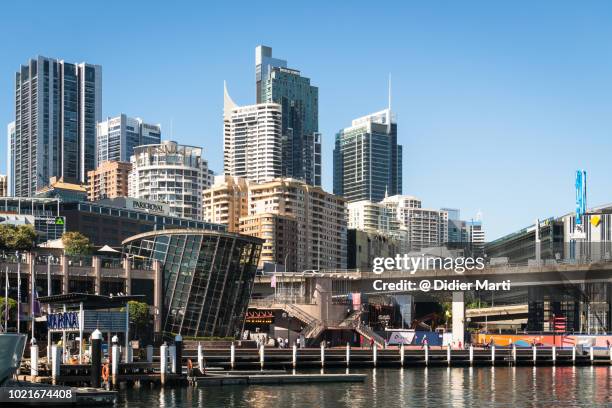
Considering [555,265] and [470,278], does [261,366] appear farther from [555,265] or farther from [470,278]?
[555,265]

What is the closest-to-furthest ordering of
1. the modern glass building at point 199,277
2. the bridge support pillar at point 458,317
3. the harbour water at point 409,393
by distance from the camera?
the harbour water at point 409,393 < the modern glass building at point 199,277 < the bridge support pillar at point 458,317

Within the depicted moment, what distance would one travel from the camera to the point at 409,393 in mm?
78375

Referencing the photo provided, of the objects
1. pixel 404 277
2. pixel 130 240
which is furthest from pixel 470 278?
pixel 130 240

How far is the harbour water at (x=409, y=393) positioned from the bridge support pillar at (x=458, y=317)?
4043cm

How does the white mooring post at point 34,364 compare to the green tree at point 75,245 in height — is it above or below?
below

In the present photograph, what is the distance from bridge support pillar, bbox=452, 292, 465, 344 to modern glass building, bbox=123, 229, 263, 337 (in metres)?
30.6

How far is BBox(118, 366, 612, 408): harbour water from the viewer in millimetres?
70062

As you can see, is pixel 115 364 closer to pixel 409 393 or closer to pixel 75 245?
pixel 409 393

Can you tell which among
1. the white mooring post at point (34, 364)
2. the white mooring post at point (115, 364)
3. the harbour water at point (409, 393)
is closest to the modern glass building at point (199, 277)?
the harbour water at point (409, 393)

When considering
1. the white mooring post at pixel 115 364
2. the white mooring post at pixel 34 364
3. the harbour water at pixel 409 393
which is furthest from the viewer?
the white mooring post at pixel 115 364

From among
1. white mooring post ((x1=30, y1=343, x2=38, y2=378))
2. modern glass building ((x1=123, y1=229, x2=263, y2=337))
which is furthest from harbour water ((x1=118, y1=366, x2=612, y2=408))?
modern glass building ((x1=123, y1=229, x2=263, y2=337))

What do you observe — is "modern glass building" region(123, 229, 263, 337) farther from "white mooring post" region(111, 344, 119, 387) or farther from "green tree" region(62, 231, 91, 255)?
"white mooring post" region(111, 344, 119, 387)

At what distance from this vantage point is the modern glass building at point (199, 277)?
403 ft

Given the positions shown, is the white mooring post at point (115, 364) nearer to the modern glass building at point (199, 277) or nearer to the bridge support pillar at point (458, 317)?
the modern glass building at point (199, 277)
